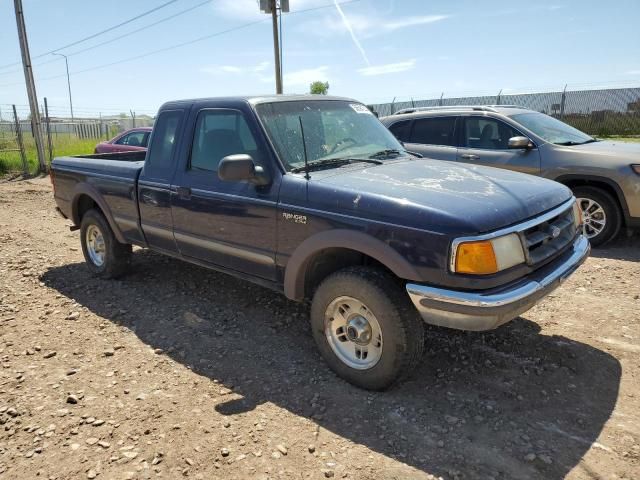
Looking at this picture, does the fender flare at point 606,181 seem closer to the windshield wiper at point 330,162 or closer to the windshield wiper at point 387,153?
the windshield wiper at point 387,153

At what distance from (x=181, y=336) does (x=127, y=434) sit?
4.34ft

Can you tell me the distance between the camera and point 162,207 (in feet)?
14.9

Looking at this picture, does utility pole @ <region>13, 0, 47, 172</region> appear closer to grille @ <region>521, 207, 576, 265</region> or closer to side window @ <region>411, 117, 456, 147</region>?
side window @ <region>411, 117, 456, 147</region>

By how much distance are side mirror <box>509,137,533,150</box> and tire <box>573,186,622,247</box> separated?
836mm

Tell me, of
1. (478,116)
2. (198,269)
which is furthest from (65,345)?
(478,116)

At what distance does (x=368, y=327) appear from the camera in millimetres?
3227

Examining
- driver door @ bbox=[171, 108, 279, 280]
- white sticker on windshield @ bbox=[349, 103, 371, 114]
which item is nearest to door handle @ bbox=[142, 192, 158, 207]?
driver door @ bbox=[171, 108, 279, 280]

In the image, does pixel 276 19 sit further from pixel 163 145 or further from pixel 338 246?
pixel 338 246

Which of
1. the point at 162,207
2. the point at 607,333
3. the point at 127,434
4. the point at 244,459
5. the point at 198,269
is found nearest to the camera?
the point at 244,459

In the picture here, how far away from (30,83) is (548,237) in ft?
57.3

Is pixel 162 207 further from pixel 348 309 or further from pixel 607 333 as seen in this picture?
pixel 607 333

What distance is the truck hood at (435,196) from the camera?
2.82 metres

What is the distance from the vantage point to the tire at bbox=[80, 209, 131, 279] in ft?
17.9

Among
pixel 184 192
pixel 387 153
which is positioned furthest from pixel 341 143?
pixel 184 192
